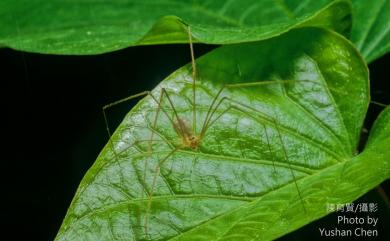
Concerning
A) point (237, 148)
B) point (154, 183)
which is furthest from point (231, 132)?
point (154, 183)

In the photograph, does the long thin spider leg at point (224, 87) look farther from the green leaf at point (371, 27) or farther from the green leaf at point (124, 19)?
the green leaf at point (371, 27)

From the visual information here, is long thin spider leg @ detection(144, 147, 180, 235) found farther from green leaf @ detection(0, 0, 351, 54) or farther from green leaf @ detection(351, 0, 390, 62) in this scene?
green leaf @ detection(351, 0, 390, 62)

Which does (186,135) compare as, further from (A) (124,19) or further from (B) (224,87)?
(A) (124,19)

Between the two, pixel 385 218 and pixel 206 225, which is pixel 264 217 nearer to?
pixel 206 225

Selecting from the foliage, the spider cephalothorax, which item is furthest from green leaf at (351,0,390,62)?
the spider cephalothorax

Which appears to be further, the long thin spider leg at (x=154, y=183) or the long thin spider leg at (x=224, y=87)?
the long thin spider leg at (x=224, y=87)

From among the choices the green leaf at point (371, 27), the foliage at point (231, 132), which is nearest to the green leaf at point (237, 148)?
the foliage at point (231, 132)
